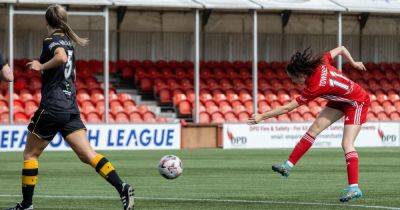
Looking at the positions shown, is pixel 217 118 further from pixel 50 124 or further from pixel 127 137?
pixel 50 124

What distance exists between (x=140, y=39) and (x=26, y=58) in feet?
15.3

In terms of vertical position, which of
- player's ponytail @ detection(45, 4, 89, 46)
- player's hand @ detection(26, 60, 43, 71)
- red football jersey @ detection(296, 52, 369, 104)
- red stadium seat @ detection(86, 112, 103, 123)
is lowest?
red stadium seat @ detection(86, 112, 103, 123)

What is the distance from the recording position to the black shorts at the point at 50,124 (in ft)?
38.4

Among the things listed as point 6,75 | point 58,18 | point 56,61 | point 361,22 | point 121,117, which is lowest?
point 121,117

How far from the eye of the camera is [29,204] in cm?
1191

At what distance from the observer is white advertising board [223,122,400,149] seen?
32406 millimetres

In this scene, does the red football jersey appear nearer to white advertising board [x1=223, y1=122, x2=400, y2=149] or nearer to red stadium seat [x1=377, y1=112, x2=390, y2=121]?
white advertising board [x1=223, y1=122, x2=400, y2=149]

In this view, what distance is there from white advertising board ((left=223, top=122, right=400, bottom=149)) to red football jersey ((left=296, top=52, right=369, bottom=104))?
1848cm

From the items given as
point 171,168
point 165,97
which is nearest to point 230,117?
point 165,97

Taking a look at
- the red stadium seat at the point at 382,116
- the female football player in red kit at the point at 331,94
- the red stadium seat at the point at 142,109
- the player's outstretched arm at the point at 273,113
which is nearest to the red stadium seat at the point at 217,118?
the red stadium seat at the point at 142,109

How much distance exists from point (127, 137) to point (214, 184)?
47.3 ft

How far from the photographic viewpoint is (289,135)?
33.1 metres

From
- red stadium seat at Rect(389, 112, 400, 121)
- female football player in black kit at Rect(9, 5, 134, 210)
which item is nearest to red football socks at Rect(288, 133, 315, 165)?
female football player in black kit at Rect(9, 5, 134, 210)

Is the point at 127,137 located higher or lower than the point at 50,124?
lower
